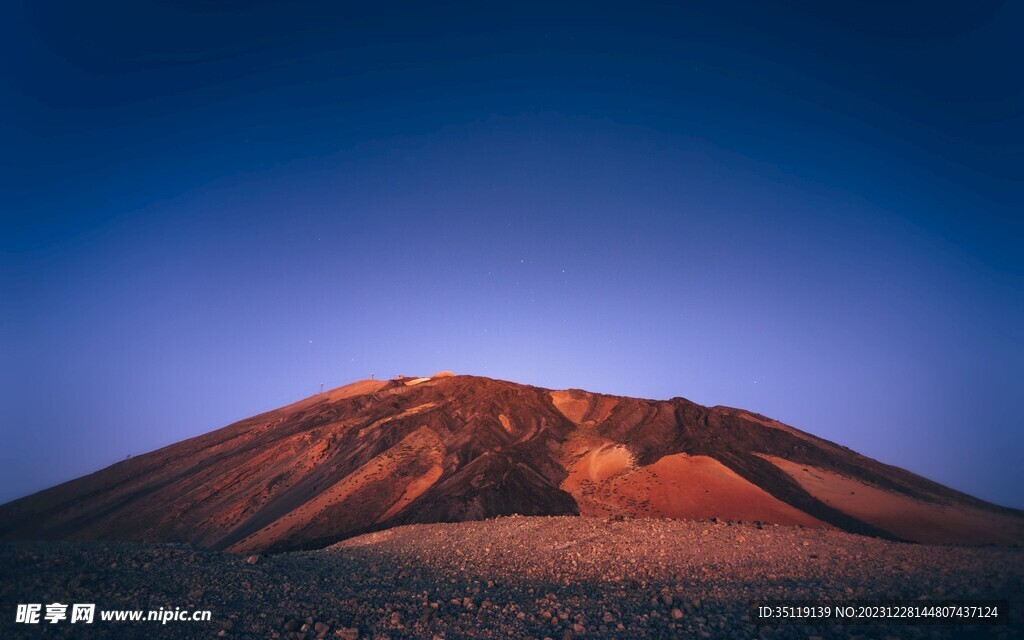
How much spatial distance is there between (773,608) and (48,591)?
59.7ft

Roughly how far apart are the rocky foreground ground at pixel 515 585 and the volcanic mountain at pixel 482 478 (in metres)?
13.1

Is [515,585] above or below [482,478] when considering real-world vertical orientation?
above

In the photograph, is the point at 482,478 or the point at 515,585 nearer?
the point at 515,585

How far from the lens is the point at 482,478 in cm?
4166

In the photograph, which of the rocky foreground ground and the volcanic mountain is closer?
the rocky foreground ground

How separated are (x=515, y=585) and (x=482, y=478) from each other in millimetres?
25143

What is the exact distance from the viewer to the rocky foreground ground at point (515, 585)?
444 inches

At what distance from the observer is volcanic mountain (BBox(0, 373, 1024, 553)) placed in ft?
122

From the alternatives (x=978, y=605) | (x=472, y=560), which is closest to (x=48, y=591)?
(x=472, y=560)

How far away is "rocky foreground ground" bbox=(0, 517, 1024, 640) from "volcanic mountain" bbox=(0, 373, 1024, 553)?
13.1 m

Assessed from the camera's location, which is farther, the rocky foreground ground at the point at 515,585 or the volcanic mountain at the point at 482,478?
the volcanic mountain at the point at 482,478

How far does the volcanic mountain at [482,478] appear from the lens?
3728 centimetres

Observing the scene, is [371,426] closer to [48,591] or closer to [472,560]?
[472,560]

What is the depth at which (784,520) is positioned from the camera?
34.2 meters
